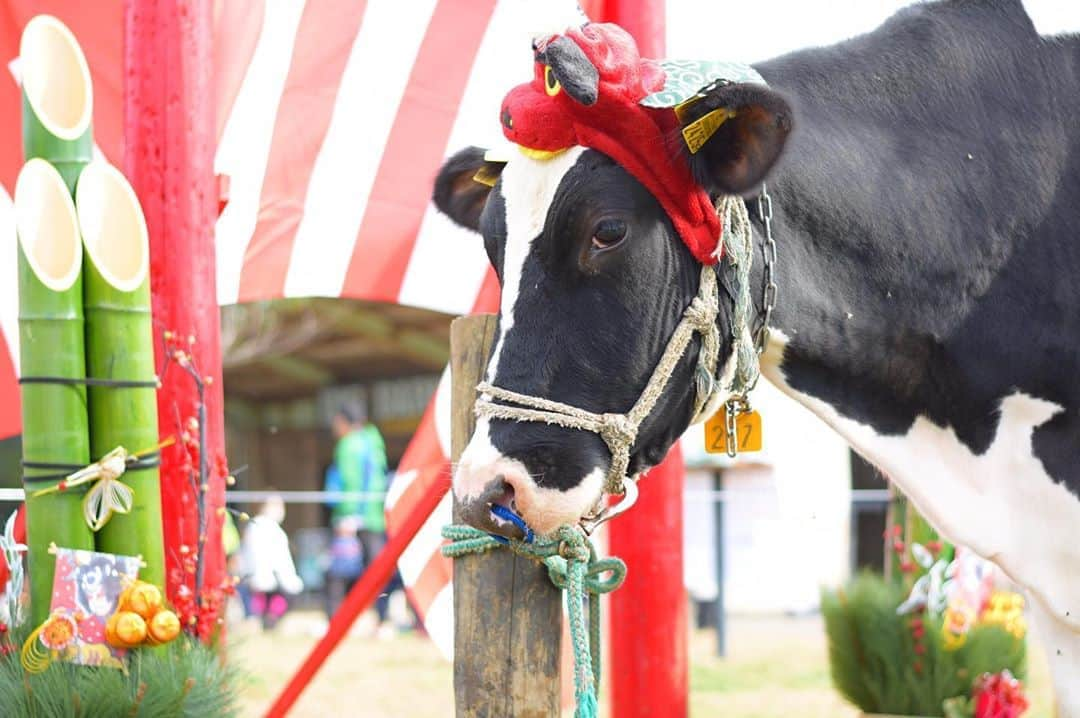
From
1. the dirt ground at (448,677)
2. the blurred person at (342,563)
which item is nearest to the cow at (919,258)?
the dirt ground at (448,677)

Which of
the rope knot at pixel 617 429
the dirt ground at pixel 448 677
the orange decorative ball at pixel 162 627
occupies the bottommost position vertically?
the dirt ground at pixel 448 677

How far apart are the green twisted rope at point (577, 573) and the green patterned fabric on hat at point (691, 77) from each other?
0.72 meters

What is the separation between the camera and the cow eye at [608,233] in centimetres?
223

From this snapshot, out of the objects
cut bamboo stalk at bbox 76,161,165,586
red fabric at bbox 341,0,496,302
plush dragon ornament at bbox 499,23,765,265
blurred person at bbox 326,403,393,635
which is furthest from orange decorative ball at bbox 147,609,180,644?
blurred person at bbox 326,403,393,635

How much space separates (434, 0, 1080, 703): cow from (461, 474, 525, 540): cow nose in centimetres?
17

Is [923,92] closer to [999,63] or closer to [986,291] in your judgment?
[999,63]

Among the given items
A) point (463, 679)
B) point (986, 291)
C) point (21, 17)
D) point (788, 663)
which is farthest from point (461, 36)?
point (788, 663)

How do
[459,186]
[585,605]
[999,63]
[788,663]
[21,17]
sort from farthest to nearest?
[788,663] < [21,17] < [459,186] < [999,63] < [585,605]

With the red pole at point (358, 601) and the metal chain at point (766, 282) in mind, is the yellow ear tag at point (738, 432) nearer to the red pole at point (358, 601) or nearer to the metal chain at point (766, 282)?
the metal chain at point (766, 282)

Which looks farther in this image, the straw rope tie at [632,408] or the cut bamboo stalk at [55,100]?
the cut bamboo stalk at [55,100]

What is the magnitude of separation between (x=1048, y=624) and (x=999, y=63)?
1180mm

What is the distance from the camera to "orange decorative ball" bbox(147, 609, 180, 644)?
2547 mm

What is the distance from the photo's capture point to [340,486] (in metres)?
10.4

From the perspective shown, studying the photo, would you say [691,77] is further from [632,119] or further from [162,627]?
[162,627]
